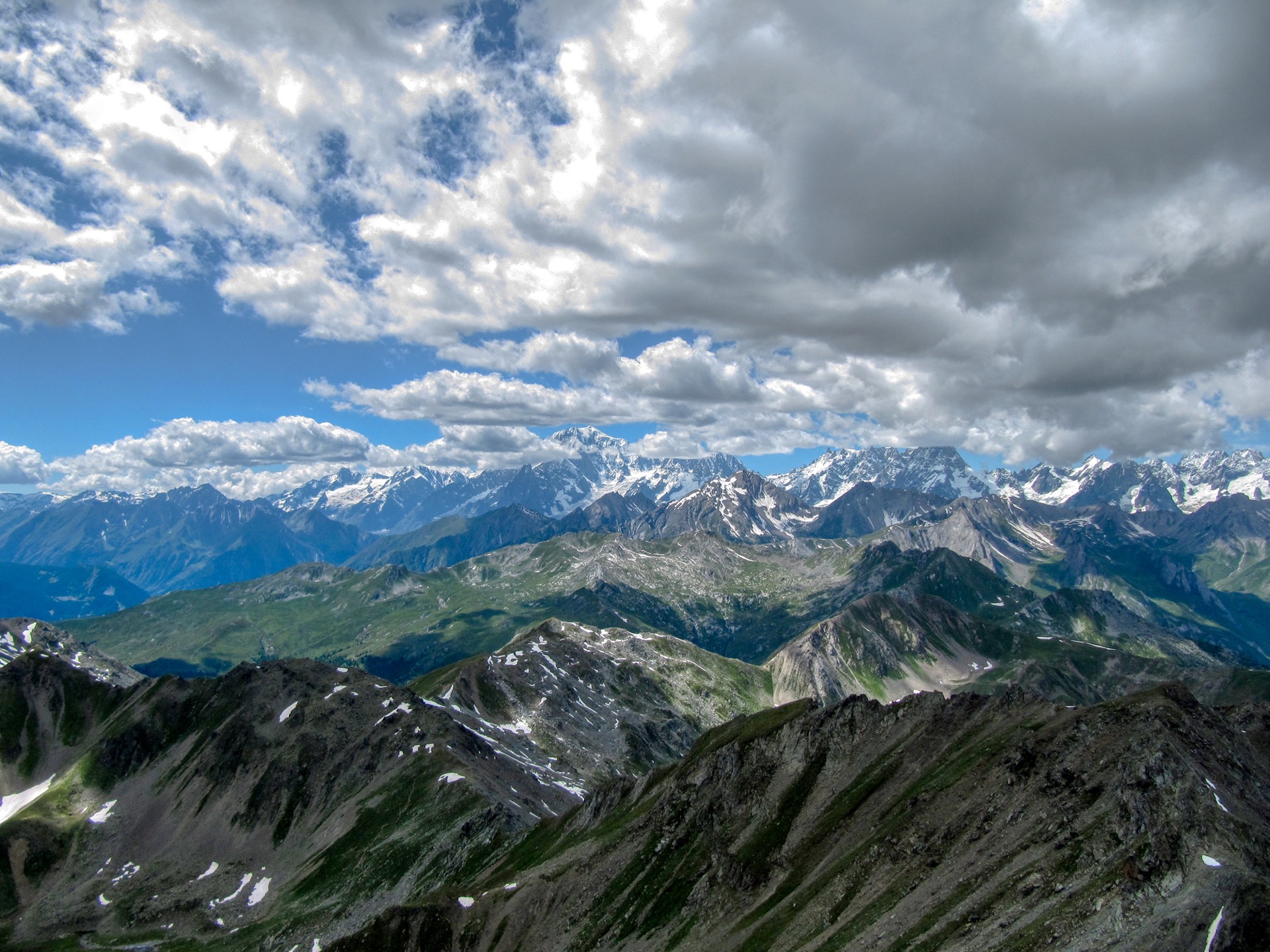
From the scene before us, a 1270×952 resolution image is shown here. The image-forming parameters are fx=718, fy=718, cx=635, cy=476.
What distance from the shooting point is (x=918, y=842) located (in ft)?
308

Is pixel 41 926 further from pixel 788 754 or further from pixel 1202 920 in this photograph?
pixel 1202 920

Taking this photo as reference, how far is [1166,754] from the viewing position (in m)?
82.6

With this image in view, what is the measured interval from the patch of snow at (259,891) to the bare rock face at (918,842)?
71.7 metres

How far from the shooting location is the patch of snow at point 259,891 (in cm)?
18062

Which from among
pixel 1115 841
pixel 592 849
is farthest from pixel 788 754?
pixel 1115 841

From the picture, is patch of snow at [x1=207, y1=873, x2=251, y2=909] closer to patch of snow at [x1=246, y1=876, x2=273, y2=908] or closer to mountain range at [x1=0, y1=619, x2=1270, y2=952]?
mountain range at [x1=0, y1=619, x2=1270, y2=952]

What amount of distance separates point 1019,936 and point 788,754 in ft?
207

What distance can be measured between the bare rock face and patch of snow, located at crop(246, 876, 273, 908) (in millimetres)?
71694

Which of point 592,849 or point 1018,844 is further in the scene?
point 592,849

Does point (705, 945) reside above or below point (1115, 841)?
below

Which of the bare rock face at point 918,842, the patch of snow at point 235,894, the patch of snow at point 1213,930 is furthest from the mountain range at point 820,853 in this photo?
the patch of snow at point 235,894

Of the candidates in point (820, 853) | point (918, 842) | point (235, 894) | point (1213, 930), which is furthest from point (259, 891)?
point (1213, 930)

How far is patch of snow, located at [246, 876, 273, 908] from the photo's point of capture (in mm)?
180625

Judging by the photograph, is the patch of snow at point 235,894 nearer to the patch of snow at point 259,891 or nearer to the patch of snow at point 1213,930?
the patch of snow at point 259,891
